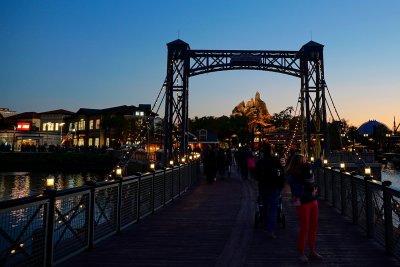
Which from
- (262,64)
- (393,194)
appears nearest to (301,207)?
(393,194)

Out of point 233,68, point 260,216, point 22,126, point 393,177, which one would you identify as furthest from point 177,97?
point 22,126

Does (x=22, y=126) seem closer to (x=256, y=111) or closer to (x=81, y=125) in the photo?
(x=81, y=125)

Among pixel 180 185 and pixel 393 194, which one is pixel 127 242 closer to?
pixel 393 194

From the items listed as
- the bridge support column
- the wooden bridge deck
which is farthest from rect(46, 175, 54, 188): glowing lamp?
the bridge support column

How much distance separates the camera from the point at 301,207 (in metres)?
6.26

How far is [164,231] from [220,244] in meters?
1.74

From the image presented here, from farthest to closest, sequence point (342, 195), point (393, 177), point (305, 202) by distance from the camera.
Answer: point (393, 177) → point (342, 195) → point (305, 202)

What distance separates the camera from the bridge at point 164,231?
532 cm

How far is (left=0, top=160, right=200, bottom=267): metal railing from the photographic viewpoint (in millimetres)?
4746

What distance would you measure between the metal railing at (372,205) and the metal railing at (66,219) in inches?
205

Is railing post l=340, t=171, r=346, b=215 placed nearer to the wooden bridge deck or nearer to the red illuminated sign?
the wooden bridge deck

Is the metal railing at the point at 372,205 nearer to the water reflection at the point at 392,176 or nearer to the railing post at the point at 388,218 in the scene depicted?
the railing post at the point at 388,218

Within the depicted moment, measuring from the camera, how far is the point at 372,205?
25.3ft

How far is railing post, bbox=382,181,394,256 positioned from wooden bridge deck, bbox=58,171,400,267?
7.0 inches
